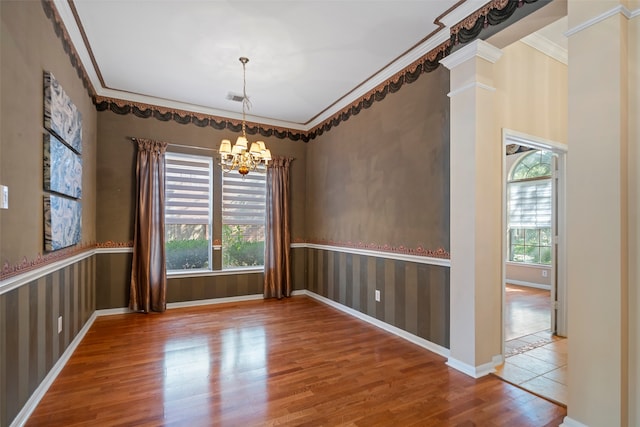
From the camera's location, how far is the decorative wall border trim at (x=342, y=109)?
257 centimetres

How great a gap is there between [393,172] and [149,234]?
3488mm

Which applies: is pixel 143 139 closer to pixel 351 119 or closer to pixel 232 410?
pixel 351 119

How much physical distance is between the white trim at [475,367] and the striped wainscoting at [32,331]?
10.3 ft

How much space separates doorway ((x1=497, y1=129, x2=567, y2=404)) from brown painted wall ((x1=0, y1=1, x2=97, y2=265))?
3560mm

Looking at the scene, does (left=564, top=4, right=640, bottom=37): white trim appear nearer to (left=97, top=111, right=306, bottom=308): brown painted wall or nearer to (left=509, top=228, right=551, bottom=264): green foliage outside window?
(left=97, top=111, right=306, bottom=308): brown painted wall

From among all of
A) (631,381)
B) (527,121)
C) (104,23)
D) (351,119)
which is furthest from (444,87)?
(104,23)

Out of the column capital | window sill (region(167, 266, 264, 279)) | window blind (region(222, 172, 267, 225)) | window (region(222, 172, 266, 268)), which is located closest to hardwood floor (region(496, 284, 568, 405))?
the column capital

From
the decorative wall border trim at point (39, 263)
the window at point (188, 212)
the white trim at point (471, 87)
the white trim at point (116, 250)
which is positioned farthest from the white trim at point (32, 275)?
the white trim at point (471, 87)

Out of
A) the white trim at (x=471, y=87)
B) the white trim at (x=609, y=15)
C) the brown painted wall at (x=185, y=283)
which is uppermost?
the white trim at (x=609, y=15)

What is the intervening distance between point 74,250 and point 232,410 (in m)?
2.36

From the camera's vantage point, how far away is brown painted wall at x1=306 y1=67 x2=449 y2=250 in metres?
3.21

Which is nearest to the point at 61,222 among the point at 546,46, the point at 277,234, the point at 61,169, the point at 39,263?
the point at 61,169

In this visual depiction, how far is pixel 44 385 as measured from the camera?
2404 millimetres

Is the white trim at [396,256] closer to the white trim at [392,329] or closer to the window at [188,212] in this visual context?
the white trim at [392,329]
